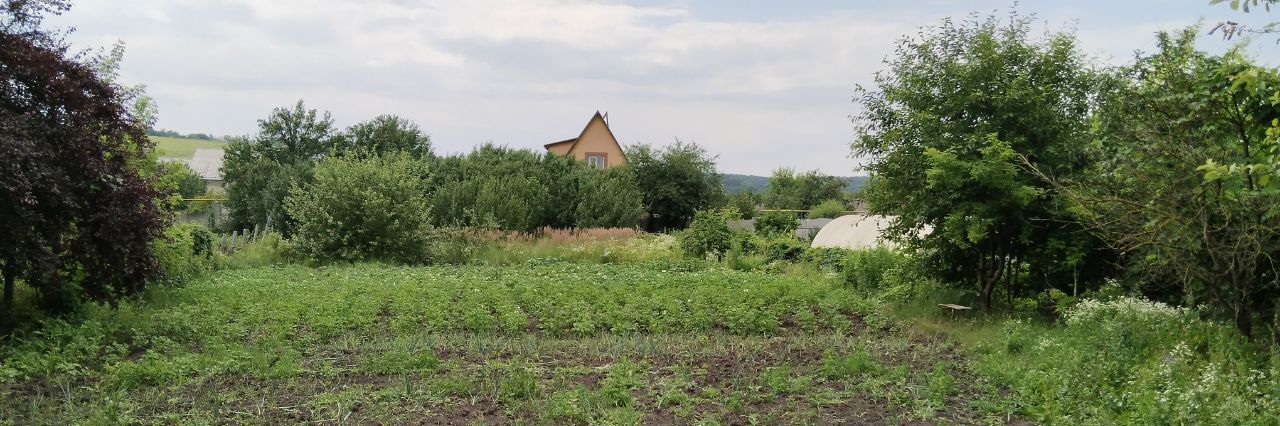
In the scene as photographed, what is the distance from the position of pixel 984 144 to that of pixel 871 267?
11.1ft

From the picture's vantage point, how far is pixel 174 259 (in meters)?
12.3

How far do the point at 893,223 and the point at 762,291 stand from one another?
1959 millimetres

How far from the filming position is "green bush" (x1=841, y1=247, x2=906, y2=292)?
42.7ft

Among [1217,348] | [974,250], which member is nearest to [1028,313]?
[974,250]

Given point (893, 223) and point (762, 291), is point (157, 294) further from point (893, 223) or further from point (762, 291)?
point (893, 223)

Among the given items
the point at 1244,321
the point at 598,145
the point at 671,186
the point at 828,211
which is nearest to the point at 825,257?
the point at 1244,321

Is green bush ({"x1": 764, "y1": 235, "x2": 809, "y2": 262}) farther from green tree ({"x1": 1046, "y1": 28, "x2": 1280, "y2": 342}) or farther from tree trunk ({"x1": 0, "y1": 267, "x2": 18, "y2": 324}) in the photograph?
tree trunk ({"x1": 0, "y1": 267, "x2": 18, "y2": 324})

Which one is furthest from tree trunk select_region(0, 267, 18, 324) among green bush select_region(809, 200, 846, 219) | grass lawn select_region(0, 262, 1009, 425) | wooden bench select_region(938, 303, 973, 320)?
green bush select_region(809, 200, 846, 219)

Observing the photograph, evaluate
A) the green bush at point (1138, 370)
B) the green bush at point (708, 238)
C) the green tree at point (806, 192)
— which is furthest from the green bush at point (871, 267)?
the green tree at point (806, 192)

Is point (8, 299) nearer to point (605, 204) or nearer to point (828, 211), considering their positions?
point (605, 204)

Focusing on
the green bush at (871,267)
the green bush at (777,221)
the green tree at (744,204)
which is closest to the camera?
the green bush at (871,267)

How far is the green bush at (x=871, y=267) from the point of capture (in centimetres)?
1300

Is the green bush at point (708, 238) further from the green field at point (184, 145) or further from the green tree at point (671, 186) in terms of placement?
the green field at point (184, 145)

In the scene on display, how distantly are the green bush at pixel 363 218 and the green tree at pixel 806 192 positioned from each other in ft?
108
